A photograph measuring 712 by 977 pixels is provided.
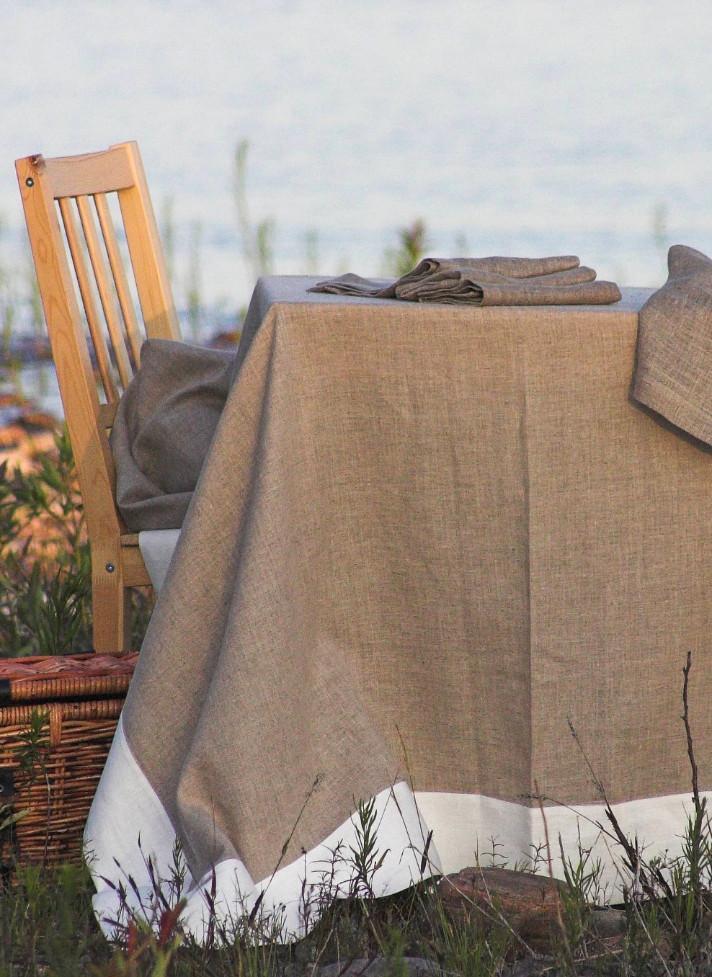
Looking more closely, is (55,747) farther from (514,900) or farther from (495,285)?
(495,285)

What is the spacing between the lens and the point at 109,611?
2168 mm

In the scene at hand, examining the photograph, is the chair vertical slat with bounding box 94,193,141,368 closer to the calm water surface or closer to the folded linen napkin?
the folded linen napkin

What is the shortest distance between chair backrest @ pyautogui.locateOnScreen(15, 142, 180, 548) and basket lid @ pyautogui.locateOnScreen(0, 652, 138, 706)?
33 cm

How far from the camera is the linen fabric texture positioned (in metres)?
2.11

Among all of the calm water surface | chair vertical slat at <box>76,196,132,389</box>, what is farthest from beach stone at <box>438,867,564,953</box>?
the calm water surface

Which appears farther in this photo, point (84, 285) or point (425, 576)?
point (84, 285)

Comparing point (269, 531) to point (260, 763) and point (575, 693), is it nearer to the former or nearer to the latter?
point (260, 763)

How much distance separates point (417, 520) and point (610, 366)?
334 mm

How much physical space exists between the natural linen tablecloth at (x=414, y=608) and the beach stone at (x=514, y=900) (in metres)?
0.10

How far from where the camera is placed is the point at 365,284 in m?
1.98

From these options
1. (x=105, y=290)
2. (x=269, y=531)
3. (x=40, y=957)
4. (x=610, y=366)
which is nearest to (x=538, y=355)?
(x=610, y=366)

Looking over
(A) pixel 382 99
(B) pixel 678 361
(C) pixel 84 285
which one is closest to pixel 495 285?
(B) pixel 678 361

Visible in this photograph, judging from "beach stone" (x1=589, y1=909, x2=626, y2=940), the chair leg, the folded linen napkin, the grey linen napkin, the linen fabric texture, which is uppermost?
the grey linen napkin

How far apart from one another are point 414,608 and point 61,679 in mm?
→ 554
